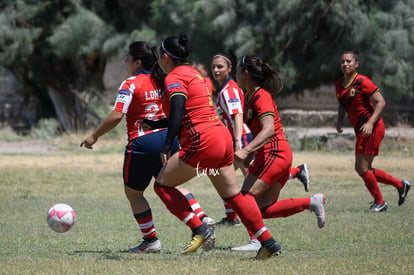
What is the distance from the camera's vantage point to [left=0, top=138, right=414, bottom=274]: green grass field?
592 cm

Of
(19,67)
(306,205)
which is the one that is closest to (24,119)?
(19,67)

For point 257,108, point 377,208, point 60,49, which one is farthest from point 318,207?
point 60,49

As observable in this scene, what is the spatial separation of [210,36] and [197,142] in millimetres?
16249

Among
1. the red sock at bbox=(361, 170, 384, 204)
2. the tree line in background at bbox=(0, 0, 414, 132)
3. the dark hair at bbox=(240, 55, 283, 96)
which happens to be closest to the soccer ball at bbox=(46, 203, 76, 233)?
the dark hair at bbox=(240, 55, 283, 96)

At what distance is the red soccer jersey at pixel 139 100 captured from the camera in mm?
6691

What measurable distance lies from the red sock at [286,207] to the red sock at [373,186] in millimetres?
3522

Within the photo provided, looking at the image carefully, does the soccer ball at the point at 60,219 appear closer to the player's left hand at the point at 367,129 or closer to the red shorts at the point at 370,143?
the player's left hand at the point at 367,129

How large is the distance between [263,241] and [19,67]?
2138 cm

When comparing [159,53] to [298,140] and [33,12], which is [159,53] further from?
[33,12]

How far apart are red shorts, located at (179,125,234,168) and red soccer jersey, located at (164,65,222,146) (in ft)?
0.16

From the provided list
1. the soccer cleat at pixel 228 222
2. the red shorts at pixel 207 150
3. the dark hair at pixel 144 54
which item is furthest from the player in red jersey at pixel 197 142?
the soccer cleat at pixel 228 222

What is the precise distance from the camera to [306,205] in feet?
22.4

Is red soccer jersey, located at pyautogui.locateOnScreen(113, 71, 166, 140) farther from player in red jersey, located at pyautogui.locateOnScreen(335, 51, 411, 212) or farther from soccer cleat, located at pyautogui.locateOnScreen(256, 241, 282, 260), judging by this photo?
player in red jersey, located at pyautogui.locateOnScreen(335, 51, 411, 212)

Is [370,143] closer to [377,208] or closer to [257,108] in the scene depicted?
[377,208]
